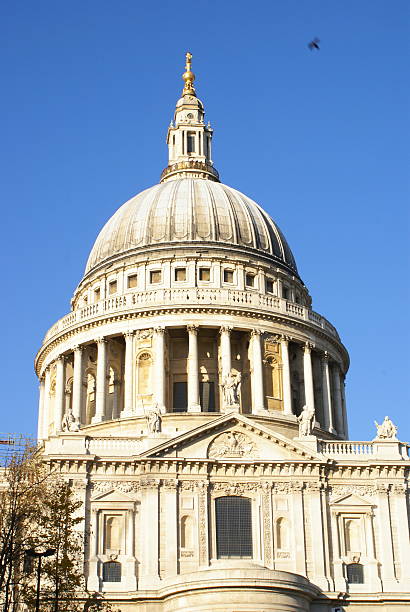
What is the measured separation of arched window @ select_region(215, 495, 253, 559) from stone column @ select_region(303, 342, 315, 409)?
677 inches

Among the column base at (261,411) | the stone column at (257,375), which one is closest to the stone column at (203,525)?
the column base at (261,411)

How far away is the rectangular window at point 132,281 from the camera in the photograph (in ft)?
274

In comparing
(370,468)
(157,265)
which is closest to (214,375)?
(157,265)

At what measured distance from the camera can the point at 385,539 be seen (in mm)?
62594

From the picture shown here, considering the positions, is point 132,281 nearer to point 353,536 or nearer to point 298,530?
point 298,530

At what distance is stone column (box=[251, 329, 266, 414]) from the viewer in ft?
247

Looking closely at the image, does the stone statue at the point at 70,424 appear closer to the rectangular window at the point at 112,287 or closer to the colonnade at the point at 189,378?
the colonnade at the point at 189,378

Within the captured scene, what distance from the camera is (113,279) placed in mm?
84562

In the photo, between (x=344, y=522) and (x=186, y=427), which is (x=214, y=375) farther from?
(x=344, y=522)

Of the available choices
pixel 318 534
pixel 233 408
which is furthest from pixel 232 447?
pixel 318 534

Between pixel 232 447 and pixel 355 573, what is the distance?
9.68 m

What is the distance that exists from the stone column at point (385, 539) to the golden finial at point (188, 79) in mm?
47400

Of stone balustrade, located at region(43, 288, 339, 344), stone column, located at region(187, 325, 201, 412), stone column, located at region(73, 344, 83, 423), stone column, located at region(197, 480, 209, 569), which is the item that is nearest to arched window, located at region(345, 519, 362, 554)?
stone column, located at region(197, 480, 209, 569)

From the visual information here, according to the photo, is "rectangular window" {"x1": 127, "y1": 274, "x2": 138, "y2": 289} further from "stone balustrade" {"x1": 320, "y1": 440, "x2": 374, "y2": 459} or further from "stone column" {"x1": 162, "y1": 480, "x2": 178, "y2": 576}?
"stone column" {"x1": 162, "y1": 480, "x2": 178, "y2": 576}
